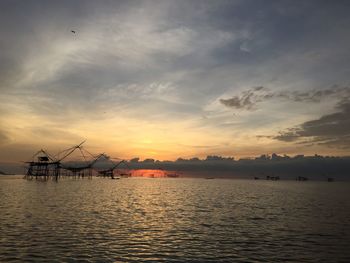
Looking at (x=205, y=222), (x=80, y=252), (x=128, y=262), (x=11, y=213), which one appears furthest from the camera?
(x=11, y=213)

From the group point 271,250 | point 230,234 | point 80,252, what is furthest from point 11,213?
point 271,250

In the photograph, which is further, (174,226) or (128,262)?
(174,226)

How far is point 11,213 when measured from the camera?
4900cm

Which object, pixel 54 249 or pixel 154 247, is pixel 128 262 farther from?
pixel 54 249

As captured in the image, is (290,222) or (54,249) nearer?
(54,249)

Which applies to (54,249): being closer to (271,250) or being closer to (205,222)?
(271,250)

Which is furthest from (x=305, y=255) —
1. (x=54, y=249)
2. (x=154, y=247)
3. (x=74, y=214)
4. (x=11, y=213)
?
(x=11, y=213)

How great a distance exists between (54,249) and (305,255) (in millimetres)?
20223

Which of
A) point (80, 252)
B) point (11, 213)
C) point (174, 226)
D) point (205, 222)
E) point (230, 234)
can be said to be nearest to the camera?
point (80, 252)

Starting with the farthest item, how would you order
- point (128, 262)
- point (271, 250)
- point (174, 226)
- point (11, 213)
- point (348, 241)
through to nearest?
point (11, 213) < point (174, 226) < point (348, 241) < point (271, 250) < point (128, 262)

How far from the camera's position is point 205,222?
45.2 meters

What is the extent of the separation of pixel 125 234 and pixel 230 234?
11048 millimetres

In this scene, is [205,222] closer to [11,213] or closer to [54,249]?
[54,249]

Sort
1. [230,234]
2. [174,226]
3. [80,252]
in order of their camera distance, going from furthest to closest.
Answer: [174,226]
[230,234]
[80,252]
